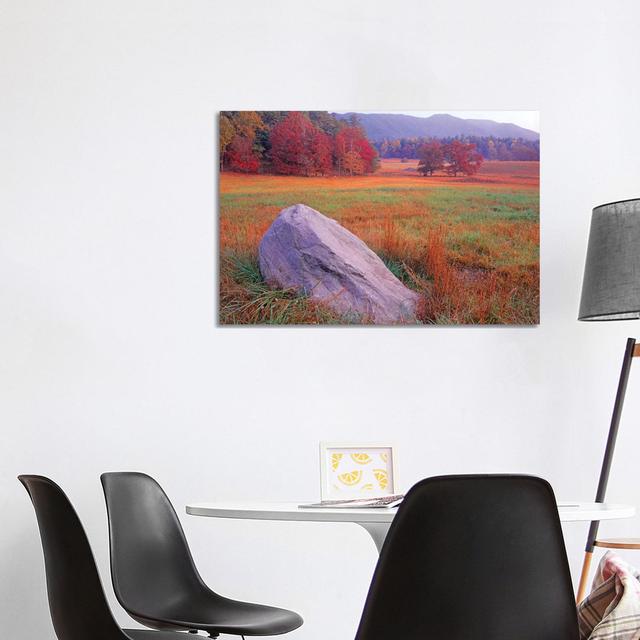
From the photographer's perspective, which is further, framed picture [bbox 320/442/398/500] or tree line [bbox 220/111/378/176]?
tree line [bbox 220/111/378/176]

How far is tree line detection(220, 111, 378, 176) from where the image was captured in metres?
3.43

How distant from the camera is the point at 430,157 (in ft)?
11.3

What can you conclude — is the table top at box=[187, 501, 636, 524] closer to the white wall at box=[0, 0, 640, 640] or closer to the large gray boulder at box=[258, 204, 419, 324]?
the white wall at box=[0, 0, 640, 640]

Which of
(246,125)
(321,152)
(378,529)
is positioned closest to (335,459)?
(378,529)

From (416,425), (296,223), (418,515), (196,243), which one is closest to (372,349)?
(416,425)

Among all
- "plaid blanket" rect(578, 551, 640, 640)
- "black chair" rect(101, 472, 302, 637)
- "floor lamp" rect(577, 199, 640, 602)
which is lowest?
"black chair" rect(101, 472, 302, 637)

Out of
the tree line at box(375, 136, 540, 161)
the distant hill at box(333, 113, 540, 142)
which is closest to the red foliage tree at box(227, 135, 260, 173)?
the distant hill at box(333, 113, 540, 142)

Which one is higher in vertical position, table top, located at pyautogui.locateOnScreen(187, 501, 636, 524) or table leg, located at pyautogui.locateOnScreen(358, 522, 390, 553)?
table top, located at pyautogui.locateOnScreen(187, 501, 636, 524)

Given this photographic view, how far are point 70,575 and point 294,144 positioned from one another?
1915 millimetres

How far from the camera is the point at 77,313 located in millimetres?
3396

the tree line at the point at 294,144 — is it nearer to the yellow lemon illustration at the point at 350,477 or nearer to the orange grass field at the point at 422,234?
the orange grass field at the point at 422,234

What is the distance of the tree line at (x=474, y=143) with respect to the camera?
11.3ft

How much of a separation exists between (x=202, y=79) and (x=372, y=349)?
1198mm

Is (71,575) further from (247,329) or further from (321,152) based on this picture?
(321,152)
